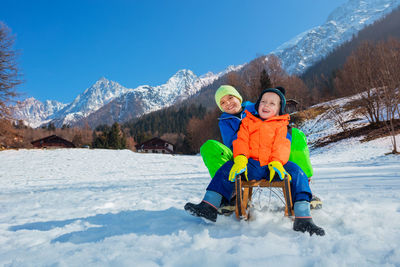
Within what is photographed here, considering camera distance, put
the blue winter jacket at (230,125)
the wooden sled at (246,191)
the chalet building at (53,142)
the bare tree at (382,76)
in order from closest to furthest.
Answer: the wooden sled at (246,191) → the blue winter jacket at (230,125) → the bare tree at (382,76) → the chalet building at (53,142)

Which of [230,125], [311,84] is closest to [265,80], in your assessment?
[230,125]

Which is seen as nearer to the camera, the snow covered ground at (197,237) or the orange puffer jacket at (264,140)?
the snow covered ground at (197,237)

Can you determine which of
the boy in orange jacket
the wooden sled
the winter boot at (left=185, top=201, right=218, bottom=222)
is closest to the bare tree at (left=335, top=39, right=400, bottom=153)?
the boy in orange jacket

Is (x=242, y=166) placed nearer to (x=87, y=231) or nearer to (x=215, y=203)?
(x=215, y=203)

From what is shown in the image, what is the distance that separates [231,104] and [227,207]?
3.71ft

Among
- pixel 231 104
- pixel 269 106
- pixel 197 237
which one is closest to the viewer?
pixel 197 237

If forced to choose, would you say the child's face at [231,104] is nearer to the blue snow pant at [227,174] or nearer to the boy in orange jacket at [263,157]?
the boy in orange jacket at [263,157]

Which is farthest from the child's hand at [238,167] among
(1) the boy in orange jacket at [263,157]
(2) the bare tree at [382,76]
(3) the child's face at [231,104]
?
(2) the bare tree at [382,76]

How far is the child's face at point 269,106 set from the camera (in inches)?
85.0

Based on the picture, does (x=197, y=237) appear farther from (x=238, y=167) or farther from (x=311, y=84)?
(x=311, y=84)

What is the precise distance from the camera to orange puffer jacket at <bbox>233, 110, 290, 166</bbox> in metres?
1.98

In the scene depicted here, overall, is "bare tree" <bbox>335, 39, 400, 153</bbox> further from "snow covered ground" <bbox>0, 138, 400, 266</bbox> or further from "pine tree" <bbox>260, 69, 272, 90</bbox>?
"pine tree" <bbox>260, 69, 272, 90</bbox>

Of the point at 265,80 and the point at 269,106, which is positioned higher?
the point at 265,80

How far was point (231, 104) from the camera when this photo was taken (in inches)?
101
